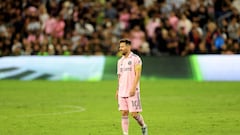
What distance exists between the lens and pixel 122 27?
1288 inches

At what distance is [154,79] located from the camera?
29.5 meters

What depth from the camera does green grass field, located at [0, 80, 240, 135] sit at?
15703mm

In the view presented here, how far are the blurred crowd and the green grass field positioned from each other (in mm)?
2850

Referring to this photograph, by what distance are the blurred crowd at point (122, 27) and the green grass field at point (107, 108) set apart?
2850 millimetres

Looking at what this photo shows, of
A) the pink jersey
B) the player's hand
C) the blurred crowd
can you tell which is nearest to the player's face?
the pink jersey

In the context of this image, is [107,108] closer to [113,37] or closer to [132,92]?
[132,92]

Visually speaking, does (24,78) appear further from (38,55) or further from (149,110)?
(149,110)

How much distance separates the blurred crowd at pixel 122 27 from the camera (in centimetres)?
3136

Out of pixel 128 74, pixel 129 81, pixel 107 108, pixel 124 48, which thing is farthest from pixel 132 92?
pixel 107 108

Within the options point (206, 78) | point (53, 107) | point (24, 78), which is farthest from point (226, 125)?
point (24, 78)

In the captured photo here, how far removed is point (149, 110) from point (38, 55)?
11188 mm

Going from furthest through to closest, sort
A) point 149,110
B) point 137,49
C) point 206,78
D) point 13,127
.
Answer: point 137,49 → point 206,78 → point 149,110 → point 13,127

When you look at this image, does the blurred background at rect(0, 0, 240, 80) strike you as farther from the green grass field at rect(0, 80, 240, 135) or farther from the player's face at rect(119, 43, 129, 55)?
the player's face at rect(119, 43, 129, 55)

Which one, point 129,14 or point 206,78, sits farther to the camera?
point 129,14
